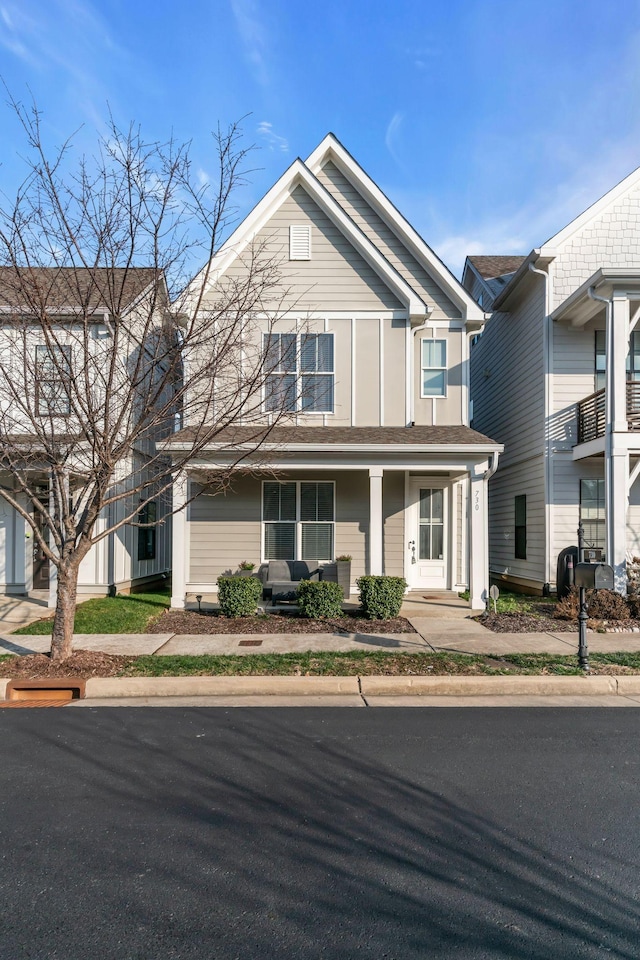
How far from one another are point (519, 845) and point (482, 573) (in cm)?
842

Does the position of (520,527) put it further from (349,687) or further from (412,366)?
(349,687)

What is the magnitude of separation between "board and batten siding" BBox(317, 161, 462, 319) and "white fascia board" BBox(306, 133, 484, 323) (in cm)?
12

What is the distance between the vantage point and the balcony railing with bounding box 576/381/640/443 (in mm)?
13172

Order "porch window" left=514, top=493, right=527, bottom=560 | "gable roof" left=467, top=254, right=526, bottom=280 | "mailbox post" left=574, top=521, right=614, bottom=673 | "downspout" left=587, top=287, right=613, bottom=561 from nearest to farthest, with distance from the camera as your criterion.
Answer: "mailbox post" left=574, top=521, right=614, bottom=673 → "downspout" left=587, top=287, right=613, bottom=561 → "porch window" left=514, top=493, right=527, bottom=560 → "gable roof" left=467, top=254, right=526, bottom=280

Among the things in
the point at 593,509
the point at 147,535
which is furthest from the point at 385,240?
the point at 147,535

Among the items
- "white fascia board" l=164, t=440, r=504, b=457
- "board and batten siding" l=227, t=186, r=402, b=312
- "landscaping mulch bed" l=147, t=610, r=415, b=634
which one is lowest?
"landscaping mulch bed" l=147, t=610, r=415, b=634

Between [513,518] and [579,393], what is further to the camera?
[513,518]

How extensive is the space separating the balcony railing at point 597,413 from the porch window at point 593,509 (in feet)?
3.67

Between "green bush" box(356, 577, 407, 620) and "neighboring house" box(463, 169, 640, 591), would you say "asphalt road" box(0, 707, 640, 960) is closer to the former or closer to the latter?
"green bush" box(356, 577, 407, 620)

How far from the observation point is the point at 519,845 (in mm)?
3725

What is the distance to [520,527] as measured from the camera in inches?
638

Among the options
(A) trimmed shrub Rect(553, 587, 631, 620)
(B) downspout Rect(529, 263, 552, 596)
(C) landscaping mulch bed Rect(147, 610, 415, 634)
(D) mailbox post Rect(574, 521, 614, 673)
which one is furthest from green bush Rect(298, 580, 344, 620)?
(B) downspout Rect(529, 263, 552, 596)

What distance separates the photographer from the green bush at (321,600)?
1105 centimetres

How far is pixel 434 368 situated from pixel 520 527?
5.15m
